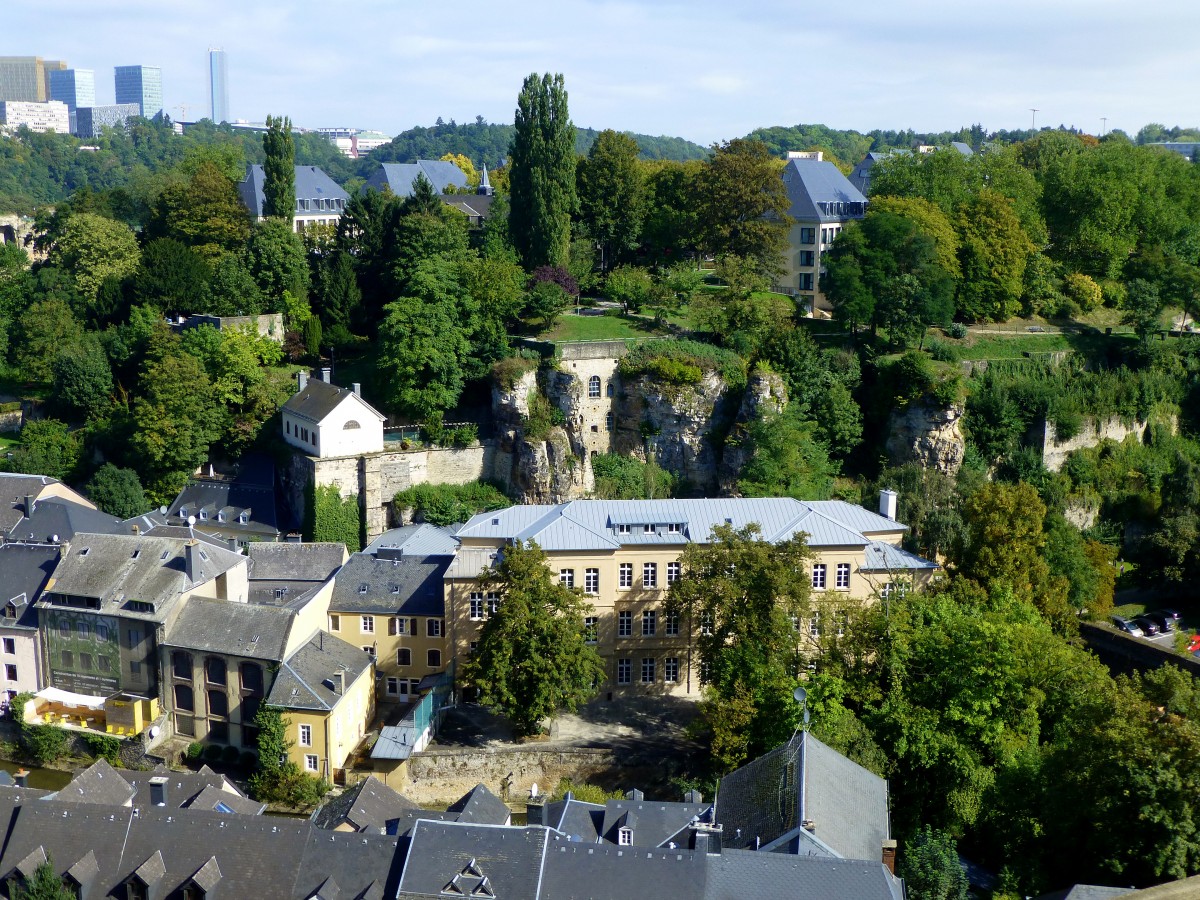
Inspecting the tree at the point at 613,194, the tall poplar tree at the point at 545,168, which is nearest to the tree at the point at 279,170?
the tall poplar tree at the point at 545,168

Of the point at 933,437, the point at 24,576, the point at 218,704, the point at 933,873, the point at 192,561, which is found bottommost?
the point at 218,704

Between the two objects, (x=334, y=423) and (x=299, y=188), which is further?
(x=299, y=188)

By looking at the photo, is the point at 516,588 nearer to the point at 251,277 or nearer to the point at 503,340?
the point at 503,340

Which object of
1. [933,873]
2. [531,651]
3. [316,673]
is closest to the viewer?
[933,873]

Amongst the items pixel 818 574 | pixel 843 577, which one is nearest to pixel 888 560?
pixel 843 577

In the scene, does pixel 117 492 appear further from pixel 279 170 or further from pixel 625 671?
pixel 625 671

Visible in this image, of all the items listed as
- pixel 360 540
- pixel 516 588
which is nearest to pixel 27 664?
pixel 360 540
